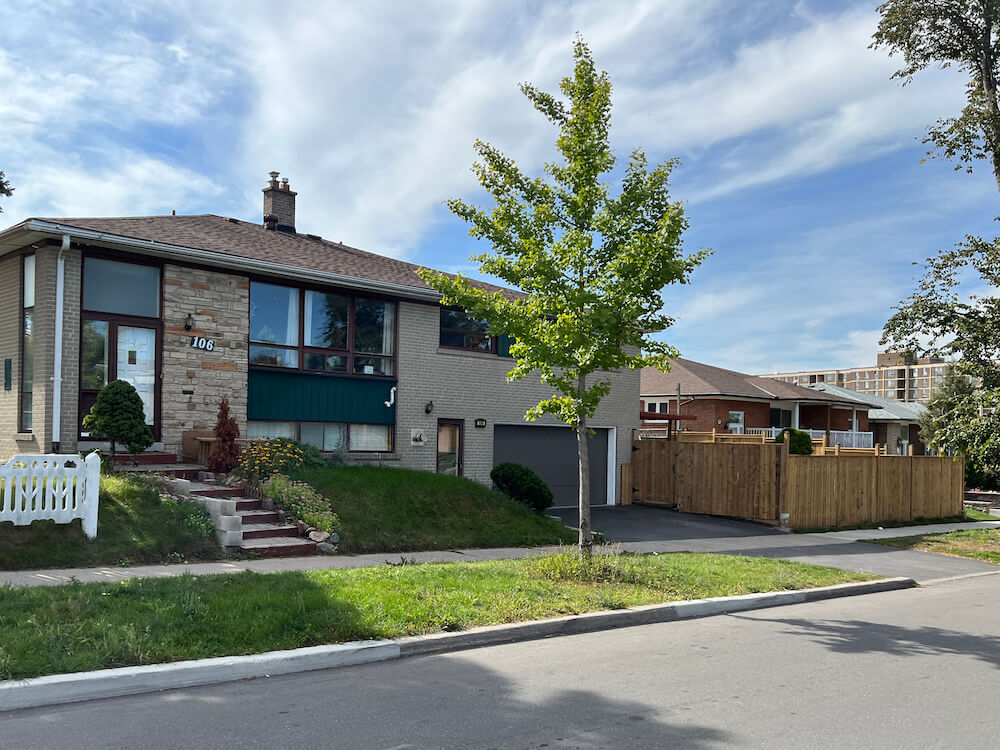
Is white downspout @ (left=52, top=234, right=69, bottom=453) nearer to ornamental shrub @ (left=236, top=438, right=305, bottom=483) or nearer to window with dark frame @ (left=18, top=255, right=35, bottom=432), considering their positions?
window with dark frame @ (left=18, top=255, right=35, bottom=432)

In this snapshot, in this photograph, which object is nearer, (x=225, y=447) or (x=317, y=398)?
(x=225, y=447)

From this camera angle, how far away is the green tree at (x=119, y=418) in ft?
42.6

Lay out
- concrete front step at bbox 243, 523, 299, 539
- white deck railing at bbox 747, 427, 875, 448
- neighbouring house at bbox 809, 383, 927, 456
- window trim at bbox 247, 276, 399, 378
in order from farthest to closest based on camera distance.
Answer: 1. neighbouring house at bbox 809, 383, 927, 456
2. white deck railing at bbox 747, 427, 875, 448
3. window trim at bbox 247, 276, 399, 378
4. concrete front step at bbox 243, 523, 299, 539

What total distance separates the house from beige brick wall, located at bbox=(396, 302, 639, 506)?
Result: 0.12 feet

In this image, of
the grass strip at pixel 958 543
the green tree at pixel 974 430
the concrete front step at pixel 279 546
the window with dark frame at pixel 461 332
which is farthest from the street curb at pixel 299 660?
the green tree at pixel 974 430

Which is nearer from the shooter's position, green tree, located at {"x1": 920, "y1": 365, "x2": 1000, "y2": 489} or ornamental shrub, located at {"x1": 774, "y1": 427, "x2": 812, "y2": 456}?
green tree, located at {"x1": 920, "y1": 365, "x2": 1000, "y2": 489}

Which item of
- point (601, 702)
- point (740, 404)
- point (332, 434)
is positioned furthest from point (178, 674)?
point (740, 404)

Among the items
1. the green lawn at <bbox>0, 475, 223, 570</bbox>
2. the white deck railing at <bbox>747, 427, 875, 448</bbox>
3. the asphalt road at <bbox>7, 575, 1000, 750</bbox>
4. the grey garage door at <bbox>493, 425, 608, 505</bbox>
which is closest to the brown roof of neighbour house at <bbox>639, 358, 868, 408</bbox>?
the white deck railing at <bbox>747, 427, 875, 448</bbox>

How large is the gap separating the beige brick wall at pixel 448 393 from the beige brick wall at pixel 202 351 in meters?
3.81

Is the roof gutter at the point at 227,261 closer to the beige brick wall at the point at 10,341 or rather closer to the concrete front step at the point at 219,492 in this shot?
the beige brick wall at the point at 10,341

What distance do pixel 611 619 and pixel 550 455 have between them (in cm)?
1347

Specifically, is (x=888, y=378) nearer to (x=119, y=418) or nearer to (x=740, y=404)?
(x=740, y=404)

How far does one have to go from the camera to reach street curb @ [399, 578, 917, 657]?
23.9ft

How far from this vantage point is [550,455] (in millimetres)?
22047
